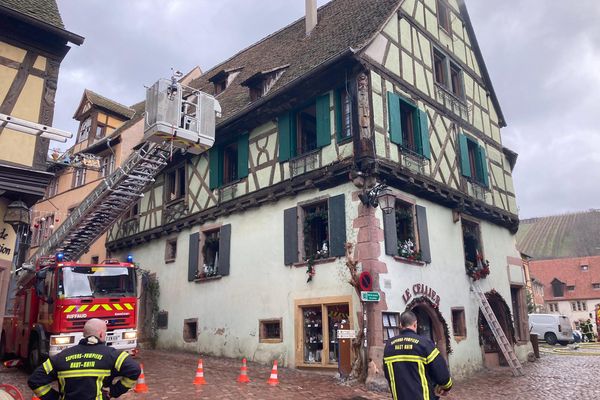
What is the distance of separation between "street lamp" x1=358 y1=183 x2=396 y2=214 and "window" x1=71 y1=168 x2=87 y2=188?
17.7m

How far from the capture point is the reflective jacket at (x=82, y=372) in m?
4.22

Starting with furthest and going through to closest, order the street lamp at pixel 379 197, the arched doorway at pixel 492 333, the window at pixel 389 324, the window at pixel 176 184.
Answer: the window at pixel 176 184
the arched doorway at pixel 492 333
the street lamp at pixel 379 197
the window at pixel 389 324

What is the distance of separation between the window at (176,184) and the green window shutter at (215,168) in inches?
85.4

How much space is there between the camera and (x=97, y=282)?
37.4ft

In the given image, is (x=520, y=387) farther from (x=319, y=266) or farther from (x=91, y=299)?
(x=91, y=299)

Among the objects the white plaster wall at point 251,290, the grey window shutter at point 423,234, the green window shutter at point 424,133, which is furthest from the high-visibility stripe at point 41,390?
the green window shutter at point 424,133

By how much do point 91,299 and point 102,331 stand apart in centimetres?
729

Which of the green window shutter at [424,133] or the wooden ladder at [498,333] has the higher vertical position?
the green window shutter at [424,133]

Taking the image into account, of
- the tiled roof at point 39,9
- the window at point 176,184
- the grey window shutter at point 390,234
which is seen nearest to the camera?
the tiled roof at point 39,9

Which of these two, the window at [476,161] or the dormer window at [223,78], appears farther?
the dormer window at [223,78]

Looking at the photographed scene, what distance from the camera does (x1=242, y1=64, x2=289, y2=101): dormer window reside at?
16.2m

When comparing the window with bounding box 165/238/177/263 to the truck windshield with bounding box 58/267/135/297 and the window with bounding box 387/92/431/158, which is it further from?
the window with bounding box 387/92/431/158

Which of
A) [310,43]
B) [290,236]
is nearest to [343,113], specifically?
[290,236]

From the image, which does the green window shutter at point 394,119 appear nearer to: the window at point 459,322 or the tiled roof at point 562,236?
the window at point 459,322
